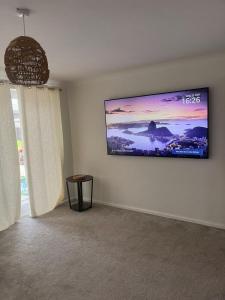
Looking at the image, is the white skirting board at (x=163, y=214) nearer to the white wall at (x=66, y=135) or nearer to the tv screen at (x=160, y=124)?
the white wall at (x=66, y=135)

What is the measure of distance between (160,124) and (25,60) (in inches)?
91.1

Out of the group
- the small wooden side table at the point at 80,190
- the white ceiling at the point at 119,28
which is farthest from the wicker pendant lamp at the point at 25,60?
the small wooden side table at the point at 80,190

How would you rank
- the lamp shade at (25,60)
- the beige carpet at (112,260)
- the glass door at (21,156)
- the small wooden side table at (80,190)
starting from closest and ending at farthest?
the lamp shade at (25,60) < the beige carpet at (112,260) < the glass door at (21,156) < the small wooden side table at (80,190)

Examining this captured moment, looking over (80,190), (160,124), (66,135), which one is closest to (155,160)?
(160,124)

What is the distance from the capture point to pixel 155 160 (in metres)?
3.75

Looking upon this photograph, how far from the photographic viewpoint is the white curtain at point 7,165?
3.46m

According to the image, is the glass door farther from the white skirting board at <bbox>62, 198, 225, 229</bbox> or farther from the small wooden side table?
the white skirting board at <bbox>62, 198, 225, 229</bbox>

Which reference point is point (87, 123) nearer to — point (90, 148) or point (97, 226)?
point (90, 148)

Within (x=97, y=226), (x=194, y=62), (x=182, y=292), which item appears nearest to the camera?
(x=182, y=292)

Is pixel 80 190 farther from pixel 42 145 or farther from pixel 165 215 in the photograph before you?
pixel 165 215

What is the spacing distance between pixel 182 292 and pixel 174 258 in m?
0.52

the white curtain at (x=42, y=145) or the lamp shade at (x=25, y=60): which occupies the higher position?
the lamp shade at (x=25, y=60)

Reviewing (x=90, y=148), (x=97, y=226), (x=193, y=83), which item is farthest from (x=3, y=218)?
(x=193, y=83)

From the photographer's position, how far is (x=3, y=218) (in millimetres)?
3527
